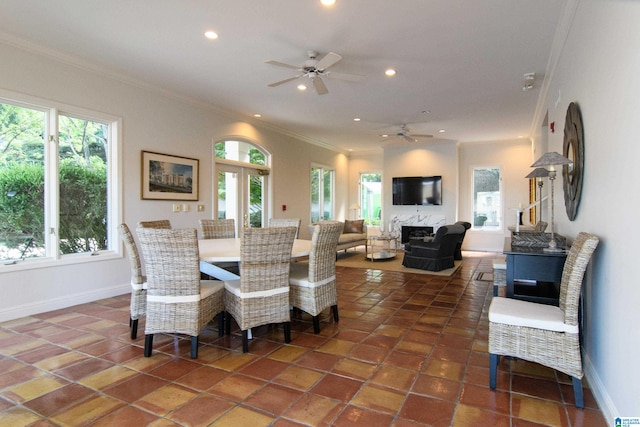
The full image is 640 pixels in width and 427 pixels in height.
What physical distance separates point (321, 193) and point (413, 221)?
2.61 m

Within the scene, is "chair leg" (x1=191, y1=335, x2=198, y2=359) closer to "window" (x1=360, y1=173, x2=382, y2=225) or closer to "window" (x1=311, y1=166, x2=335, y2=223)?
"window" (x1=311, y1=166, x2=335, y2=223)

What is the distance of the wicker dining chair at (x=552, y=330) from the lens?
2.00 m

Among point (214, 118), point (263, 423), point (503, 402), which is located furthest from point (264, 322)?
point (214, 118)

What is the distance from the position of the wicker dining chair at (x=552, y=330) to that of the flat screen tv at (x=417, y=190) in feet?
23.2

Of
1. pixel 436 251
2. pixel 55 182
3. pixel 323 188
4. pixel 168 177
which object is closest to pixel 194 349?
pixel 55 182

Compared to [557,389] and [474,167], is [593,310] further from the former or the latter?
[474,167]

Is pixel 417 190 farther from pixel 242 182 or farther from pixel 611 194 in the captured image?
pixel 611 194

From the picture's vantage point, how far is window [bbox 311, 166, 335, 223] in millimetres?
9531

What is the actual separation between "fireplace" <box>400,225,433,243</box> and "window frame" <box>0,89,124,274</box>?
22.7 feet

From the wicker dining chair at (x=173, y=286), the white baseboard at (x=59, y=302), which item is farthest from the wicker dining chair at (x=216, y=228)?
the wicker dining chair at (x=173, y=286)

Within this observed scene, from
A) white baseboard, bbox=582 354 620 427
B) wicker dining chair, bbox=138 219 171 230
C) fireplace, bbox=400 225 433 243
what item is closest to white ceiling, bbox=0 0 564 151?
wicker dining chair, bbox=138 219 171 230

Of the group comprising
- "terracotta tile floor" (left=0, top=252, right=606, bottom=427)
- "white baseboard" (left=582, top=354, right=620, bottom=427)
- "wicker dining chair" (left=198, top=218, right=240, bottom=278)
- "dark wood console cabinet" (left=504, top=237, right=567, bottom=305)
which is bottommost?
"terracotta tile floor" (left=0, top=252, right=606, bottom=427)

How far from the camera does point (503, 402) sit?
2062mm

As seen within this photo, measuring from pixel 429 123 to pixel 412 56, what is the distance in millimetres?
3413
